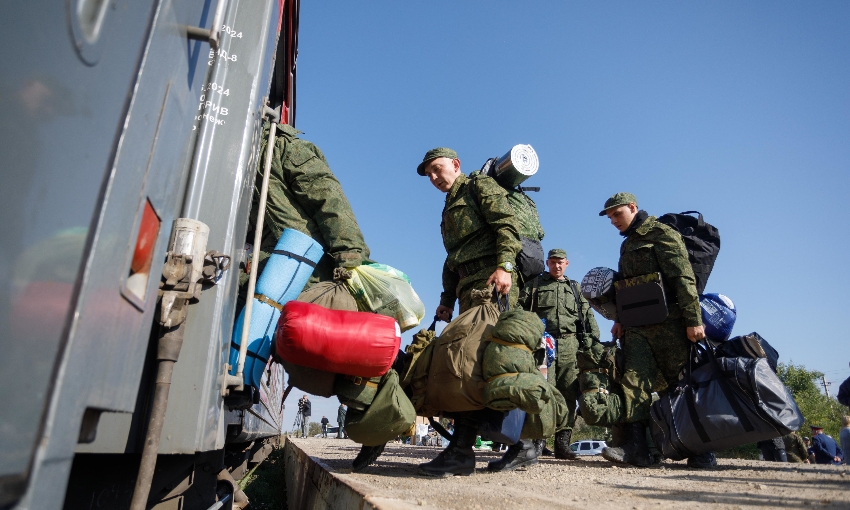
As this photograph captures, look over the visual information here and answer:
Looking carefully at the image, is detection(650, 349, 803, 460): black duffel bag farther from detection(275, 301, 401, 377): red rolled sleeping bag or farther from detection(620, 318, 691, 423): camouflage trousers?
detection(275, 301, 401, 377): red rolled sleeping bag

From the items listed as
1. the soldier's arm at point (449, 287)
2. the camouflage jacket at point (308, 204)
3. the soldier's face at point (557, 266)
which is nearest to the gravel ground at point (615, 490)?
the camouflage jacket at point (308, 204)

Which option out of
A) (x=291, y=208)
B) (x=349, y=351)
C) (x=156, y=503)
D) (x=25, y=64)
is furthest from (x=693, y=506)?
(x=291, y=208)

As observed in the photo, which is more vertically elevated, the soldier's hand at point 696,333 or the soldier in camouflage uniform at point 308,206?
the soldier in camouflage uniform at point 308,206

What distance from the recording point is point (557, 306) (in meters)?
6.43

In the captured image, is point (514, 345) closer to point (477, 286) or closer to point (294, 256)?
point (477, 286)

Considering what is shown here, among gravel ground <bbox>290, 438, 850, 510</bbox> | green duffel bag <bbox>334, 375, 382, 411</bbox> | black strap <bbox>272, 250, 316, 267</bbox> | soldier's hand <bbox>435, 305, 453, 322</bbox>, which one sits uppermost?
soldier's hand <bbox>435, 305, 453, 322</bbox>

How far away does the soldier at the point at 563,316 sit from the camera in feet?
19.5

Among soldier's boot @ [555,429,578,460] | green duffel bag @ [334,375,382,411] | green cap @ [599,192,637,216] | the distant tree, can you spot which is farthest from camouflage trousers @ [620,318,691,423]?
the distant tree

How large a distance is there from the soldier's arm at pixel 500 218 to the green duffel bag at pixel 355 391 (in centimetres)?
123

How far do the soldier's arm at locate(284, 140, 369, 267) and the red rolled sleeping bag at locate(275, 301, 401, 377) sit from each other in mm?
525

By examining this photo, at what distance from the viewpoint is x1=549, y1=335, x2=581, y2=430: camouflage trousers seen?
5.90m

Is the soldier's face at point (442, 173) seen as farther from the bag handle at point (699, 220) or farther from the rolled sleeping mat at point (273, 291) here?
the bag handle at point (699, 220)

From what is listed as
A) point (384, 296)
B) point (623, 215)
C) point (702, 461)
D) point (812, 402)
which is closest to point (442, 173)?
point (384, 296)

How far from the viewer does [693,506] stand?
1.79 meters
